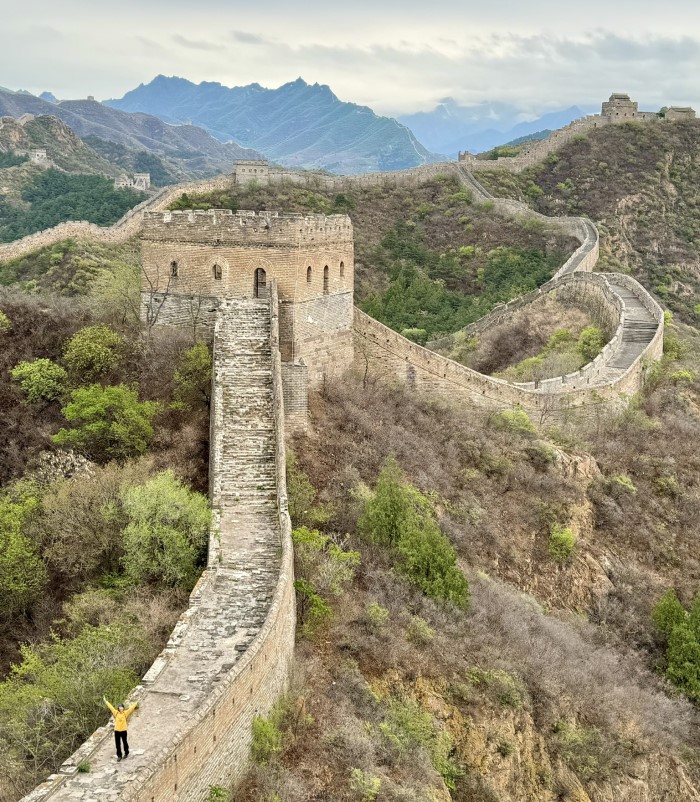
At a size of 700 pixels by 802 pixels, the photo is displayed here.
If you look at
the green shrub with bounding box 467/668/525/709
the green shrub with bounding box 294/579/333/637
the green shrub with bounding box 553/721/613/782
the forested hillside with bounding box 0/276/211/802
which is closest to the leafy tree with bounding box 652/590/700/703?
the green shrub with bounding box 553/721/613/782

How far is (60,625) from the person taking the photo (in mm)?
13609

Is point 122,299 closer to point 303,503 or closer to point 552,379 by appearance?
point 303,503

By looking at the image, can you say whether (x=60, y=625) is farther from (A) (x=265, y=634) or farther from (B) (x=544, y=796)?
(B) (x=544, y=796)

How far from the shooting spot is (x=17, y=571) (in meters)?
14.4

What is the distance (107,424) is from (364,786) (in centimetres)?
918

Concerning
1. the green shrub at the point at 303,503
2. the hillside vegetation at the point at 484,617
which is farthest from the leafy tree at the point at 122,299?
the green shrub at the point at 303,503

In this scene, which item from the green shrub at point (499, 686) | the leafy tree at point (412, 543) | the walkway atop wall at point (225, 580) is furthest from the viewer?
the leafy tree at point (412, 543)

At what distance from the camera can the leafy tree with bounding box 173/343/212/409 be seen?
19406 mm

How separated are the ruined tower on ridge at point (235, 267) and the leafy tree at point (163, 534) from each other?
6560 millimetres

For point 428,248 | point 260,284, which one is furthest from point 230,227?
point 428,248

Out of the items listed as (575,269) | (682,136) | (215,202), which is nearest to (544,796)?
(575,269)

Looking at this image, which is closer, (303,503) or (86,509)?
(86,509)

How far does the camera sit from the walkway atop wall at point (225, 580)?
9.47 m

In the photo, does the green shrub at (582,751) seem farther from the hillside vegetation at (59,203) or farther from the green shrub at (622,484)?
the hillside vegetation at (59,203)
